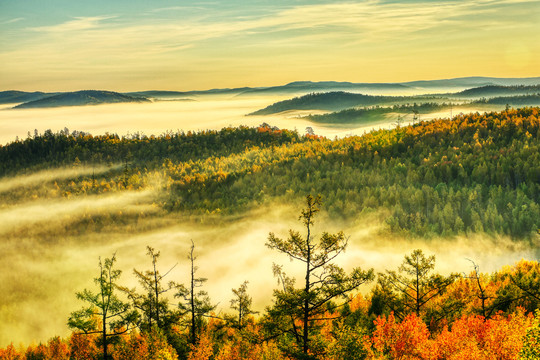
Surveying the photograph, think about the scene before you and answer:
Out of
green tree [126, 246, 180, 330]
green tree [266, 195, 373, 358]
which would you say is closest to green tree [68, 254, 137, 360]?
green tree [126, 246, 180, 330]

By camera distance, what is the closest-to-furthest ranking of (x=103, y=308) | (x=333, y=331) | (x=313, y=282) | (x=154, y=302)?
(x=313, y=282) < (x=103, y=308) < (x=333, y=331) < (x=154, y=302)

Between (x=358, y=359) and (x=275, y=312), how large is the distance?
859 cm

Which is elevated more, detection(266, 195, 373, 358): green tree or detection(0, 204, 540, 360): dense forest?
detection(266, 195, 373, 358): green tree

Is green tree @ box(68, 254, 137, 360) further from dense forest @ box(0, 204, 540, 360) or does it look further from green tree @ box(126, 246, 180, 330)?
green tree @ box(126, 246, 180, 330)

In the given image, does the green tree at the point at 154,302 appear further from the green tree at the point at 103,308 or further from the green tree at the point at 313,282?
the green tree at the point at 313,282

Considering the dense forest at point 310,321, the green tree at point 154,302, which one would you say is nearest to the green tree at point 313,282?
the dense forest at point 310,321

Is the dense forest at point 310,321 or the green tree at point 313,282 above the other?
the green tree at point 313,282

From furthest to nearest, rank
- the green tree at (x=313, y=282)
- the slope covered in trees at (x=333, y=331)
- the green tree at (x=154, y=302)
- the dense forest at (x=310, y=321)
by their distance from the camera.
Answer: the green tree at (x=154, y=302), the slope covered in trees at (x=333, y=331), the dense forest at (x=310, y=321), the green tree at (x=313, y=282)

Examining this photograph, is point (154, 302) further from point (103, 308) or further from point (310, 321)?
point (310, 321)

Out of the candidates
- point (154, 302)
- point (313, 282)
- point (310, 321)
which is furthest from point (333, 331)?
point (313, 282)

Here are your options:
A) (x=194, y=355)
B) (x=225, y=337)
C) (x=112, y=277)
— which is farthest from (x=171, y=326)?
(x=225, y=337)

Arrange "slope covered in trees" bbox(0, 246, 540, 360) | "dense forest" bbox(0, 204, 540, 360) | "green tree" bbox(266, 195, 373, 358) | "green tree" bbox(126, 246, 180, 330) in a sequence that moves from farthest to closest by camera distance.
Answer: "green tree" bbox(126, 246, 180, 330), "slope covered in trees" bbox(0, 246, 540, 360), "dense forest" bbox(0, 204, 540, 360), "green tree" bbox(266, 195, 373, 358)

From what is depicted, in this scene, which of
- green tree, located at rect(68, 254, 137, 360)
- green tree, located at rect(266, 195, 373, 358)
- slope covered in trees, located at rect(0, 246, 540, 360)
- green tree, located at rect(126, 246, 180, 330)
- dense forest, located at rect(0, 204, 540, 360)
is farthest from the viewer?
green tree, located at rect(126, 246, 180, 330)

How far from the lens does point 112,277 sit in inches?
1841
